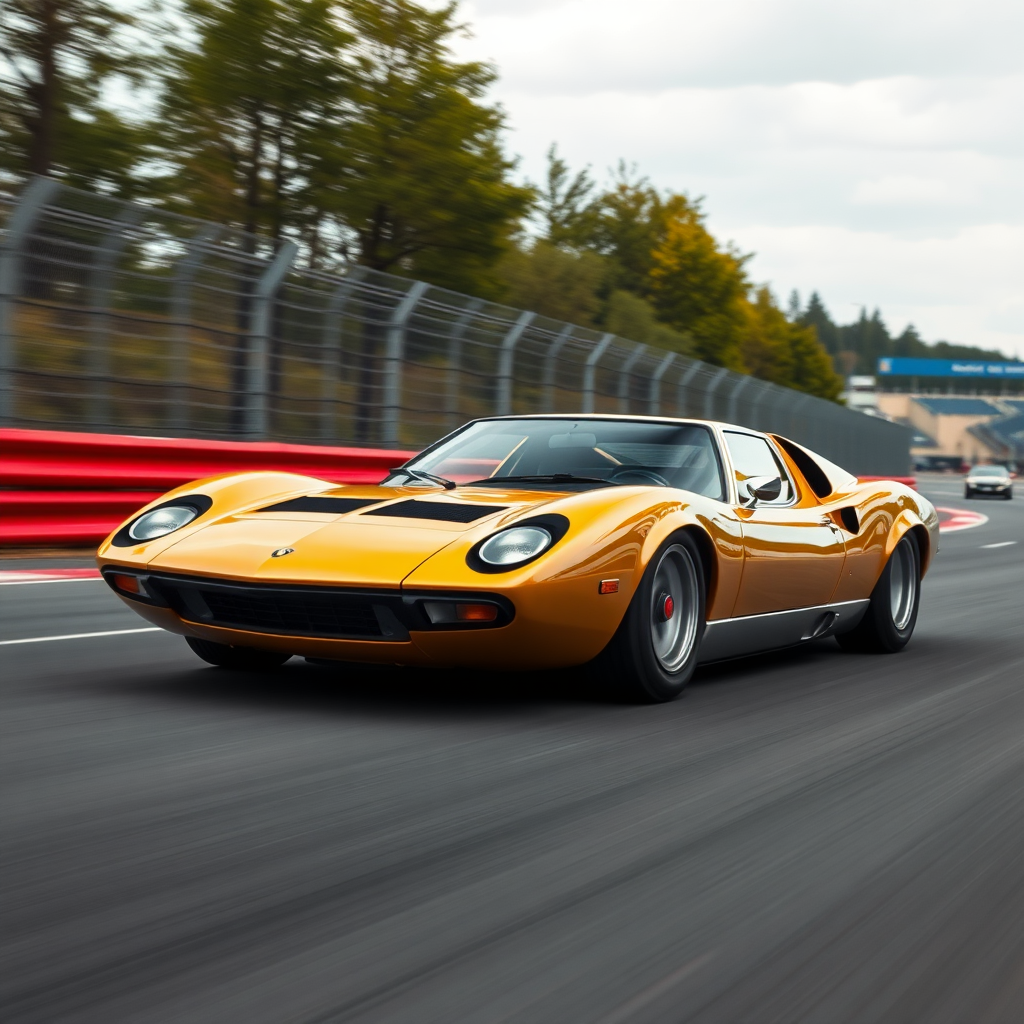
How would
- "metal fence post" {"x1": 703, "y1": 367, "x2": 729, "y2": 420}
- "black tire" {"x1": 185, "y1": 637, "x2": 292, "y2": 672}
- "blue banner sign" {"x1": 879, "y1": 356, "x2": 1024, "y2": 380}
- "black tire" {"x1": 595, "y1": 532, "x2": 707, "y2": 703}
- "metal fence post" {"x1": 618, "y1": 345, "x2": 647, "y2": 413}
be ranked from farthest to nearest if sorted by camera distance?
"blue banner sign" {"x1": 879, "y1": 356, "x2": 1024, "y2": 380}
"metal fence post" {"x1": 703, "y1": 367, "x2": 729, "y2": 420}
"metal fence post" {"x1": 618, "y1": 345, "x2": 647, "y2": 413}
"black tire" {"x1": 185, "y1": 637, "x2": 292, "y2": 672}
"black tire" {"x1": 595, "y1": 532, "x2": 707, "y2": 703}

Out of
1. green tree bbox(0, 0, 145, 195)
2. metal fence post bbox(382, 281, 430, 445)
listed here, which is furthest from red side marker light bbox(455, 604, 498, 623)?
green tree bbox(0, 0, 145, 195)

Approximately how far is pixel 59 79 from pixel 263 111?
9.07m

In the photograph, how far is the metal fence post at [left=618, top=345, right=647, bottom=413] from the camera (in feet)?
63.1

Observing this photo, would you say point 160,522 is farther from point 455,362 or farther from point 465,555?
point 455,362

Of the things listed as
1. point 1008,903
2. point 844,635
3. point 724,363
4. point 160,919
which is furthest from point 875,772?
point 724,363

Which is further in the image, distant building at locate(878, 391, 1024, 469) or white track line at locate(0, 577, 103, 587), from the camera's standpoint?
distant building at locate(878, 391, 1024, 469)

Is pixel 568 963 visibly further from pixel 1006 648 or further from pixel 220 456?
pixel 220 456

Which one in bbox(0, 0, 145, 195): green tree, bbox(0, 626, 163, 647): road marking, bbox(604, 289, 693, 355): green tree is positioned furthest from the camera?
bbox(604, 289, 693, 355): green tree

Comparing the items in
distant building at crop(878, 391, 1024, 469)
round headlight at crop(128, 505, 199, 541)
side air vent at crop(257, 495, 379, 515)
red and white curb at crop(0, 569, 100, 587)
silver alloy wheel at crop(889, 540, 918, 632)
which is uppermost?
side air vent at crop(257, 495, 379, 515)

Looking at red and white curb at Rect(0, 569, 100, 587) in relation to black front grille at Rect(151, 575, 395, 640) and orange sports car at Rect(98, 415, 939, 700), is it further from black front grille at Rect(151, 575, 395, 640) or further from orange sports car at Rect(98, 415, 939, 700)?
black front grille at Rect(151, 575, 395, 640)

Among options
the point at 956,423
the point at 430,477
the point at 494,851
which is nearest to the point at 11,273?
the point at 430,477

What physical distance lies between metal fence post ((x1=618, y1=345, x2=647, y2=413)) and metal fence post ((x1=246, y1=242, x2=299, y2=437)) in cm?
675

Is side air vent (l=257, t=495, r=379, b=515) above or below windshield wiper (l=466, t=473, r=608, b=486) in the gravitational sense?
below

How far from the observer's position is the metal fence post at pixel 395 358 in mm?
14758
